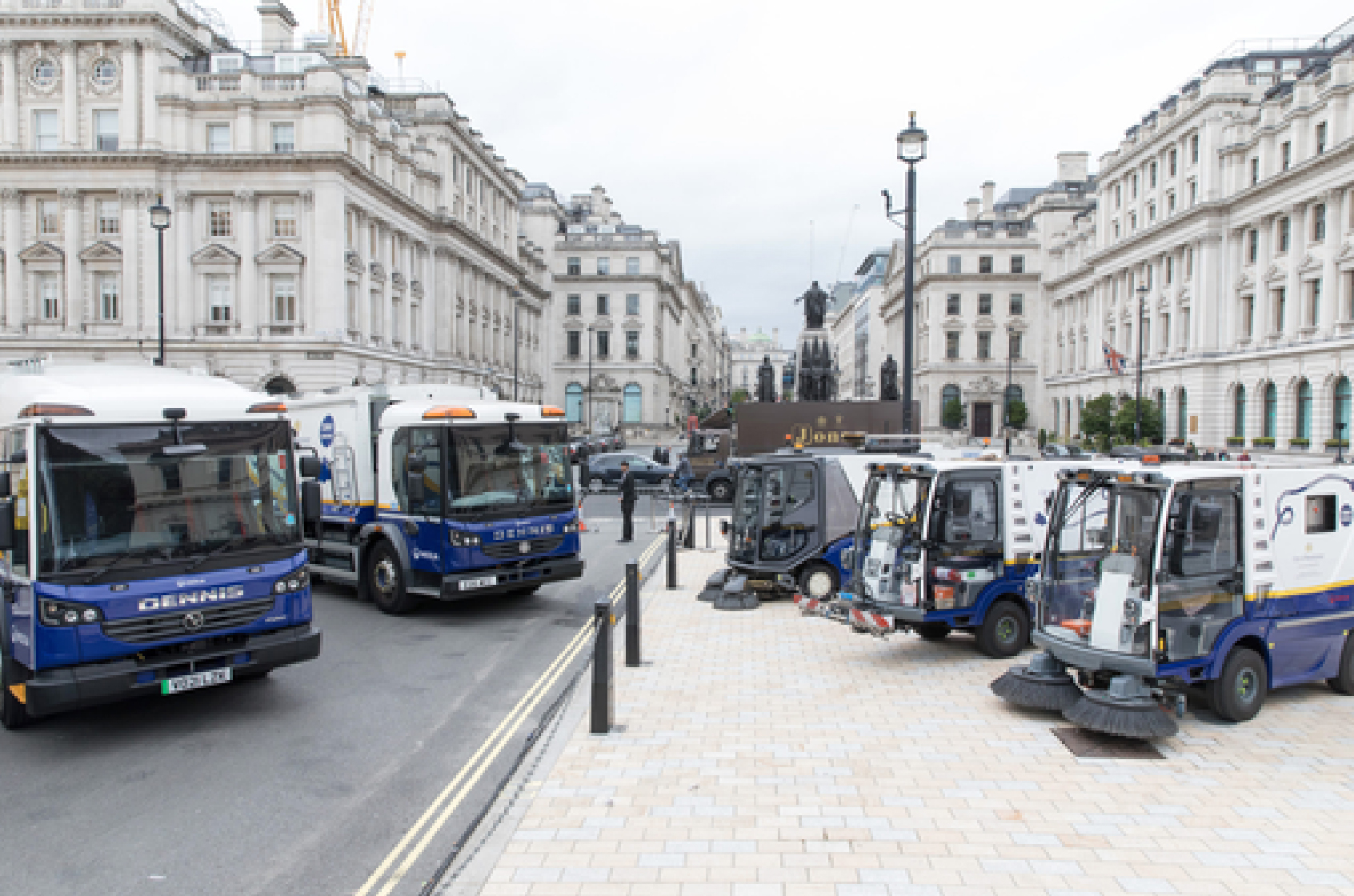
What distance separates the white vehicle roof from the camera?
285 inches

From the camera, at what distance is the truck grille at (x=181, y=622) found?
275 inches

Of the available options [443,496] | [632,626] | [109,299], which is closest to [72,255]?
[109,299]

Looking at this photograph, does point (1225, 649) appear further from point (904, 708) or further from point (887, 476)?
point (887, 476)

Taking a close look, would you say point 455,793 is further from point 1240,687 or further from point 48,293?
point 48,293

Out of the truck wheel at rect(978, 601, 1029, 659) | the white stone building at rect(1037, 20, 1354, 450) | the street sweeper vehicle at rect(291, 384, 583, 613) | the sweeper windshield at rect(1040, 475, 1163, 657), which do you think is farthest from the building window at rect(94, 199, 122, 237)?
the white stone building at rect(1037, 20, 1354, 450)

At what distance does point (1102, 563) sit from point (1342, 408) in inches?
1667

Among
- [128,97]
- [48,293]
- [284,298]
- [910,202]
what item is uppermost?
[128,97]

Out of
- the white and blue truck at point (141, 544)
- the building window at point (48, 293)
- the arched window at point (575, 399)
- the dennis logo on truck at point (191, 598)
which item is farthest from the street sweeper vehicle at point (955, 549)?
the arched window at point (575, 399)

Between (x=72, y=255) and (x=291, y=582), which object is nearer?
(x=291, y=582)

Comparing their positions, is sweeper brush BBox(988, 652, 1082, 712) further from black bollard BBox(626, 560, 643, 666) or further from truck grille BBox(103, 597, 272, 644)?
truck grille BBox(103, 597, 272, 644)

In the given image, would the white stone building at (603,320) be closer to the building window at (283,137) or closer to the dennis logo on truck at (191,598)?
the building window at (283,137)

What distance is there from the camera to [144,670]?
7031mm

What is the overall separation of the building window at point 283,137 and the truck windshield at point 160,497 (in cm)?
3845

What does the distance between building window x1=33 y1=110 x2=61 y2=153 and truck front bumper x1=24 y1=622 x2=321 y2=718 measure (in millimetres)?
44601
